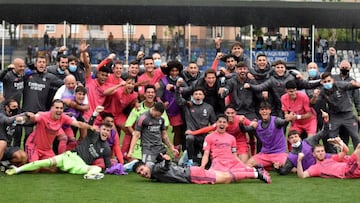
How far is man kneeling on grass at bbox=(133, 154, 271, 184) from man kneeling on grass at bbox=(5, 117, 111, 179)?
96 centimetres

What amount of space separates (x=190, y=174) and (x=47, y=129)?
2.45 m

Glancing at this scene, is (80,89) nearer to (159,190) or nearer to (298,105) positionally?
(159,190)

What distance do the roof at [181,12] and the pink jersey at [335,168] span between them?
2401cm

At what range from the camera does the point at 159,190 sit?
33.7ft

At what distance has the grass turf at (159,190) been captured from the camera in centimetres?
968

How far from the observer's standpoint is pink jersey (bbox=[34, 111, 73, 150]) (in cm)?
1182

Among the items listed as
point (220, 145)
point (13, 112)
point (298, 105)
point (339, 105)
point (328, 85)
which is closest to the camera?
point (220, 145)

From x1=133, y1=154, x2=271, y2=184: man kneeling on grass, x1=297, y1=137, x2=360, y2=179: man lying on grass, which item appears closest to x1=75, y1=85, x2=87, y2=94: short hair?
x1=133, y1=154, x2=271, y2=184: man kneeling on grass

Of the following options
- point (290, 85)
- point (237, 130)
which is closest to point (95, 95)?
point (237, 130)

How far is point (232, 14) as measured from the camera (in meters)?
36.3

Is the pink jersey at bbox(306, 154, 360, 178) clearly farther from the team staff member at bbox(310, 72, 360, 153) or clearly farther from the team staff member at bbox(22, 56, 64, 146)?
the team staff member at bbox(22, 56, 64, 146)

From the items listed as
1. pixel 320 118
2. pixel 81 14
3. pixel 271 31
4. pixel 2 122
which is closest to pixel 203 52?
pixel 81 14

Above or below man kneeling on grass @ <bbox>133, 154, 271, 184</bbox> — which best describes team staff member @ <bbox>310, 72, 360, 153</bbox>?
above

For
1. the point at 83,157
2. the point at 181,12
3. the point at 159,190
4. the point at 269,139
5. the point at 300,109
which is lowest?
the point at 159,190
